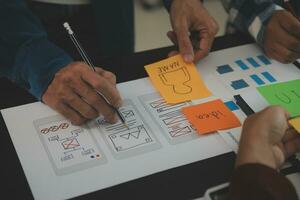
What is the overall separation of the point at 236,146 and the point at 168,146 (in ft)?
0.38

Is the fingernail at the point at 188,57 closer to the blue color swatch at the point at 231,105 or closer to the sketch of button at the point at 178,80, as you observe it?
the sketch of button at the point at 178,80

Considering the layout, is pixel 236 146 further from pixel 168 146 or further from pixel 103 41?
pixel 103 41

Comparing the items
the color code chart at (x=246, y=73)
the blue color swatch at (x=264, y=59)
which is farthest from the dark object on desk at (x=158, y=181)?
the blue color swatch at (x=264, y=59)

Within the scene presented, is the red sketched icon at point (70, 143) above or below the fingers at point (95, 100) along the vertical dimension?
below

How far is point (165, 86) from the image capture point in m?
0.84

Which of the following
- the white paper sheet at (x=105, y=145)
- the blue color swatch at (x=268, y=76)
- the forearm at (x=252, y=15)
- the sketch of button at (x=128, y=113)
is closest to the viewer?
the white paper sheet at (x=105, y=145)

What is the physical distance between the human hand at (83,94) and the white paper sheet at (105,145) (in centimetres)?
2

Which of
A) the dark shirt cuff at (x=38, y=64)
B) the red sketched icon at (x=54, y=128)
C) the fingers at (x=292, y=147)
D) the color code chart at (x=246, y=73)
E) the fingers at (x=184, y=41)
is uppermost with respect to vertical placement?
the dark shirt cuff at (x=38, y=64)

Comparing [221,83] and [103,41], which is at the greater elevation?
[103,41]

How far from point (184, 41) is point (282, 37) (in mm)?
236

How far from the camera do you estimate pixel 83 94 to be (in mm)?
729

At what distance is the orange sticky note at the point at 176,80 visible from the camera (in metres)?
0.82

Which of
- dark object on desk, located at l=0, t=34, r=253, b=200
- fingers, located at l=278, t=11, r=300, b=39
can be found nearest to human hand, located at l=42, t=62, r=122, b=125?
dark object on desk, located at l=0, t=34, r=253, b=200

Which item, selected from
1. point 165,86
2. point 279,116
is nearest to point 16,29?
point 165,86
